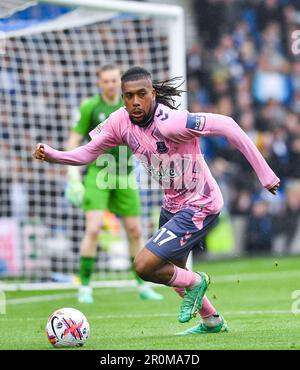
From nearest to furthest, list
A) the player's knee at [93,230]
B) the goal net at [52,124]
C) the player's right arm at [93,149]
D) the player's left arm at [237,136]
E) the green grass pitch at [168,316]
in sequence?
1. the green grass pitch at [168,316]
2. the player's left arm at [237,136]
3. the player's right arm at [93,149]
4. the player's knee at [93,230]
5. the goal net at [52,124]

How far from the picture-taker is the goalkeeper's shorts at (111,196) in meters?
12.1

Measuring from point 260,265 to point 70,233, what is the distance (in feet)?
11.2

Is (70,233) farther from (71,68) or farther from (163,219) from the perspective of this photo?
(163,219)

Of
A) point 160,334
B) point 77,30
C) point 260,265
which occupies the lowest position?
point 260,265

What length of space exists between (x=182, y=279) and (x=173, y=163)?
0.90 metres

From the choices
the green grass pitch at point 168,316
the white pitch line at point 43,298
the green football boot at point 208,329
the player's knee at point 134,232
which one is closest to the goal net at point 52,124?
the white pitch line at point 43,298

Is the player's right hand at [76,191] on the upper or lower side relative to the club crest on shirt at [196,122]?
lower

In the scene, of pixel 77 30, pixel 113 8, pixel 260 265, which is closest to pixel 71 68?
pixel 77 30

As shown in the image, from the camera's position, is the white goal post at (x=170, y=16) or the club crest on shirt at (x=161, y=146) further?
the white goal post at (x=170, y=16)

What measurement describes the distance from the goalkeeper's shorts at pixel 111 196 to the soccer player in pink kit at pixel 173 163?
12.4 ft

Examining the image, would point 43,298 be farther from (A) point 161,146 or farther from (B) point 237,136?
(B) point 237,136

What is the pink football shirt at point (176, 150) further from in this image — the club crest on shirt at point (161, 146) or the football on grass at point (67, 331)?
the football on grass at point (67, 331)

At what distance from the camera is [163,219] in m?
8.37

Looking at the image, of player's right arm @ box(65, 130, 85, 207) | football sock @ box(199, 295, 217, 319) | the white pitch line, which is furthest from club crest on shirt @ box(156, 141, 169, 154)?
the white pitch line
